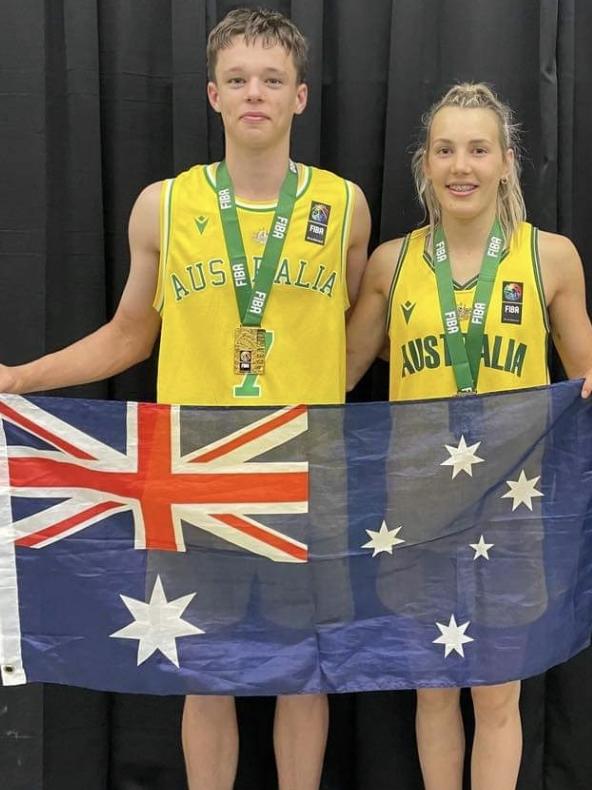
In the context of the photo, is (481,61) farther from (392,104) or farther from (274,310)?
(274,310)

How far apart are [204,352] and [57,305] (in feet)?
2.17

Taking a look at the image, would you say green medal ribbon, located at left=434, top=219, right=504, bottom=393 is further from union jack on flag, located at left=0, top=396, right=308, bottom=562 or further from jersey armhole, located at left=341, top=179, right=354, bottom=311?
union jack on flag, located at left=0, top=396, right=308, bottom=562

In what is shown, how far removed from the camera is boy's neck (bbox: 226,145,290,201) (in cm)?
208

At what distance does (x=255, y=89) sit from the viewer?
6.49ft

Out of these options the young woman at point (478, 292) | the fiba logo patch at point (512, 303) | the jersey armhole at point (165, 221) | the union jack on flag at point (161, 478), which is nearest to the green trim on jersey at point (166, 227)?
the jersey armhole at point (165, 221)

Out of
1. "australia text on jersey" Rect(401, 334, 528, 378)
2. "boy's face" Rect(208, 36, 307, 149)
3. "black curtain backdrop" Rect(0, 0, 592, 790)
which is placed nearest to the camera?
"boy's face" Rect(208, 36, 307, 149)

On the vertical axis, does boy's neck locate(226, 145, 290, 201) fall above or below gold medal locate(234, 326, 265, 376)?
above

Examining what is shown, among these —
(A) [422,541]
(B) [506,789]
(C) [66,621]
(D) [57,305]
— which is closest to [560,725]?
(B) [506,789]

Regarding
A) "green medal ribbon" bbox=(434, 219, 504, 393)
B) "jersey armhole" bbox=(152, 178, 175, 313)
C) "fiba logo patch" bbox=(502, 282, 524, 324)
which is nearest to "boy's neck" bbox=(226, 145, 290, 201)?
"jersey armhole" bbox=(152, 178, 175, 313)

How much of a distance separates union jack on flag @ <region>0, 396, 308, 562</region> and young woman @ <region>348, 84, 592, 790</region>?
1.13 ft

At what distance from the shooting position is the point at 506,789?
223 centimetres

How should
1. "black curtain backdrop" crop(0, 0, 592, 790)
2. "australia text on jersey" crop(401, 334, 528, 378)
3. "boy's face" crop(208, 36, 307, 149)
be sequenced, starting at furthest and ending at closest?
"black curtain backdrop" crop(0, 0, 592, 790) < "australia text on jersey" crop(401, 334, 528, 378) < "boy's face" crop(208, 36, 307, 149)

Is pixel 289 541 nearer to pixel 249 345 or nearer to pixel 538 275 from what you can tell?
pixel 249 345

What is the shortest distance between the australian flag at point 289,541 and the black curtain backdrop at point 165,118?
59cm
